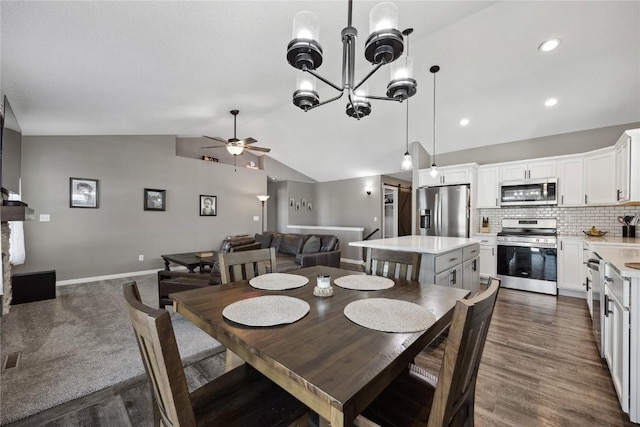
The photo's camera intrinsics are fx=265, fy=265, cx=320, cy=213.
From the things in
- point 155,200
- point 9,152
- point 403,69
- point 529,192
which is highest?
point 403,69

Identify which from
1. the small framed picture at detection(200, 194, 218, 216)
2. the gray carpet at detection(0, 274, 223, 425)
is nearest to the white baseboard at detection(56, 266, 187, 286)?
the gray carpet at detection(0, 274, 223, 425)

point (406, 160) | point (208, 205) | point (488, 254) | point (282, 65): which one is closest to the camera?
point (282, 65)

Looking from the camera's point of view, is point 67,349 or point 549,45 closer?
point 67,349

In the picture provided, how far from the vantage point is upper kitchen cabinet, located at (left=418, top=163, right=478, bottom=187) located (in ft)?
15.4

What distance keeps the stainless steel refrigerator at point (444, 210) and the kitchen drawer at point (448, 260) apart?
2032 millimetres

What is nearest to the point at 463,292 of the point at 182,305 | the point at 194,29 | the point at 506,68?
the point at 182,305

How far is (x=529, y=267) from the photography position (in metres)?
4.11

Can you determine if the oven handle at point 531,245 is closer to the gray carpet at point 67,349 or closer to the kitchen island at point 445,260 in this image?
the kitchen island at point 445,260

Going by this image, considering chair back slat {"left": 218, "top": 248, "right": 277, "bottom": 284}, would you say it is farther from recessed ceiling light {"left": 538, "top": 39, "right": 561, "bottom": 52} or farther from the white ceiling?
recessed ceiling light {"left": 538, "top": 39, "right": 561, "bottom": 52}

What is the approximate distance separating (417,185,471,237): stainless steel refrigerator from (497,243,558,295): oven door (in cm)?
68

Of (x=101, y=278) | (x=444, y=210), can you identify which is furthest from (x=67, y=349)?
(x=444, y=210)

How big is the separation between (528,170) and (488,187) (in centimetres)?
61

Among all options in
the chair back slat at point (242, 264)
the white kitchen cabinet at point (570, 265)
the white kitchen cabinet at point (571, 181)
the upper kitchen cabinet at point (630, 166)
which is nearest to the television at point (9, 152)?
the chair back slat at point (242, 264)

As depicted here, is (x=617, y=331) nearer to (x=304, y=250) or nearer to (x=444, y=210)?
(x=444, y=210)
